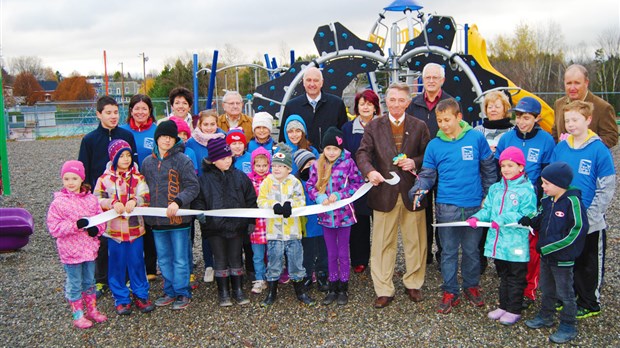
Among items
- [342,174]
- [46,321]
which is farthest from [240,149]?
[46,321]

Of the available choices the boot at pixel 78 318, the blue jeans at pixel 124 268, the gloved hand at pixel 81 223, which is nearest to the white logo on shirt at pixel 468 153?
the blue jeans at pixel 124 268

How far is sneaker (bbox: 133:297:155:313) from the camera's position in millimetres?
4638

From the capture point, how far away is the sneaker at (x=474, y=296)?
459cm

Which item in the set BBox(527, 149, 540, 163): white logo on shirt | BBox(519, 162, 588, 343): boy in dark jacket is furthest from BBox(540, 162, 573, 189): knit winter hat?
BBox(527, 149, 540, 163): white logo on shirt

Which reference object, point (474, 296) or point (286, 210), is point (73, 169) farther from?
point (474, 296)

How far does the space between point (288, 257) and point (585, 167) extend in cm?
262

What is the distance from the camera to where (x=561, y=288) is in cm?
393

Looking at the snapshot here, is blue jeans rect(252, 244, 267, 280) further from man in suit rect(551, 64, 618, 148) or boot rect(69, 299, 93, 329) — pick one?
man in suit rect(551, 64, 618, 148)

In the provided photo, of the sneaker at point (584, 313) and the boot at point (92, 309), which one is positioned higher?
the boot at point (92, 309)

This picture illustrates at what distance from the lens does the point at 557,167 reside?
3.80m

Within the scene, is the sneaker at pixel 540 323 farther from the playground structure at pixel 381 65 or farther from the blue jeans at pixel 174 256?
the playground structure at pixel 381 65

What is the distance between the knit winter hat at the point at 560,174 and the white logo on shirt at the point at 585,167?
33cm

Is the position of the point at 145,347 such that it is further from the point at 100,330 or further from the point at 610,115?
the point at 610,115

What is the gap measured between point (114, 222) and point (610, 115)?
4.60 m
